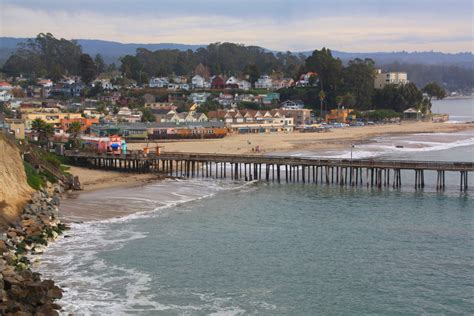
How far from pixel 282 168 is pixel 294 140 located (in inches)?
1117

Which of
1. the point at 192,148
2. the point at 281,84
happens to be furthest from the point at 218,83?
the point at 192,148

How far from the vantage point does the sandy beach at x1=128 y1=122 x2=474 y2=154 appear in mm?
87188

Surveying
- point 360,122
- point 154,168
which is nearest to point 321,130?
point 360,122

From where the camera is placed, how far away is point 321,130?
11950 cm

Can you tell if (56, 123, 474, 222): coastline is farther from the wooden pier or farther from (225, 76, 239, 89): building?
(225, 76, 239, 89): building

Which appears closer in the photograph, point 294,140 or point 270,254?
→ point 270,254

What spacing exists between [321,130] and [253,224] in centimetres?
7848

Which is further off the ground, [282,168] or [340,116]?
[340,116]

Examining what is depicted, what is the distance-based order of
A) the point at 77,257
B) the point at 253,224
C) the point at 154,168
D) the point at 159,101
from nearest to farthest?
1. the point at 77,257
2. the point at 253,224
3. the point at 154,168
4. the point at 159,101

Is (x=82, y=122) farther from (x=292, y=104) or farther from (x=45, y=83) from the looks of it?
(x=45, y=83)

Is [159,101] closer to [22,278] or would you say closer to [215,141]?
[215,141]

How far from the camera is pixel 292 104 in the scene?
145125 mm

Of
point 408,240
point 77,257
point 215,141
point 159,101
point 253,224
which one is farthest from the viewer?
point 159,101

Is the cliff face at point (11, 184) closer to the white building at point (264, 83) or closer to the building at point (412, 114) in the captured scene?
the building at point (412, 114)
